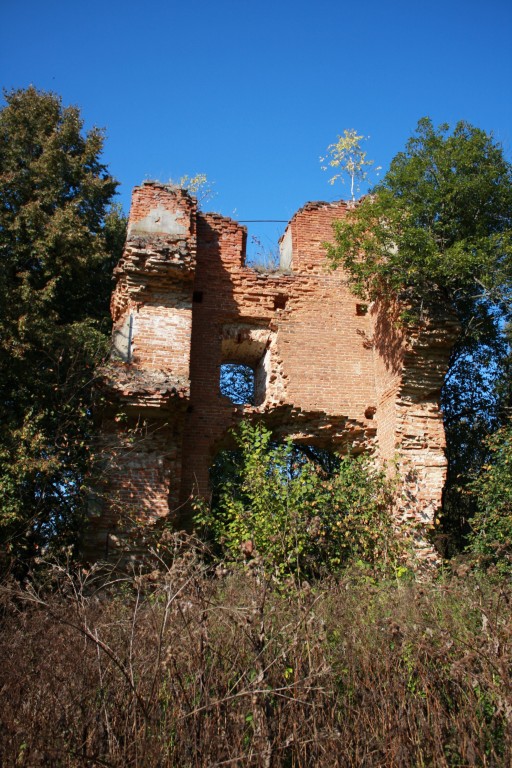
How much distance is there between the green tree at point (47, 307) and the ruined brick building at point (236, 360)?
597mm

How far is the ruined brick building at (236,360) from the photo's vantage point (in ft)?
28.0

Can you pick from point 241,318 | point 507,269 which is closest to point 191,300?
point 241,318

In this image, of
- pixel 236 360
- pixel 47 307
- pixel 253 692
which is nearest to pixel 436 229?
pixel 236 360

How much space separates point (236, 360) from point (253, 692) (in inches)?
332

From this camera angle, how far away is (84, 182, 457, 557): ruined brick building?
8547 mm

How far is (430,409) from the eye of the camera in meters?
9.40

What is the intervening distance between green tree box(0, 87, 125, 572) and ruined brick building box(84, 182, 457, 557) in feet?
1.96

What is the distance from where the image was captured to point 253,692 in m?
2.96

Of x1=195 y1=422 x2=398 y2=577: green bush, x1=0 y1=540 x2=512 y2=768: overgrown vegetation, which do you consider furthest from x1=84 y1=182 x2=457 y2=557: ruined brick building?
x1=0 y1=540 x2=512 y2=768: overgrown vegetation

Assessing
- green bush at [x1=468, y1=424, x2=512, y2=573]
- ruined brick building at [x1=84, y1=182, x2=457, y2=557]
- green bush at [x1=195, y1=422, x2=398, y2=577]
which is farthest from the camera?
green bush at [x1=468, y1=424, x2=512, y2=573]

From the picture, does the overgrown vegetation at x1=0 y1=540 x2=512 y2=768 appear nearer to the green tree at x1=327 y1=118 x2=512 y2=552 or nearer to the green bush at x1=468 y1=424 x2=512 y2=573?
the green bush at x1=468 y1=424 x2=512 y2=573

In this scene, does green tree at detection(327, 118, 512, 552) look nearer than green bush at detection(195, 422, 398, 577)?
No

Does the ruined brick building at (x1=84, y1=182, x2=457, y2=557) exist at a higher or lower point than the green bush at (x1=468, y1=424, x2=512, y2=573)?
higher

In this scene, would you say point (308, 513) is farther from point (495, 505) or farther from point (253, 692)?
point (253, 692)
